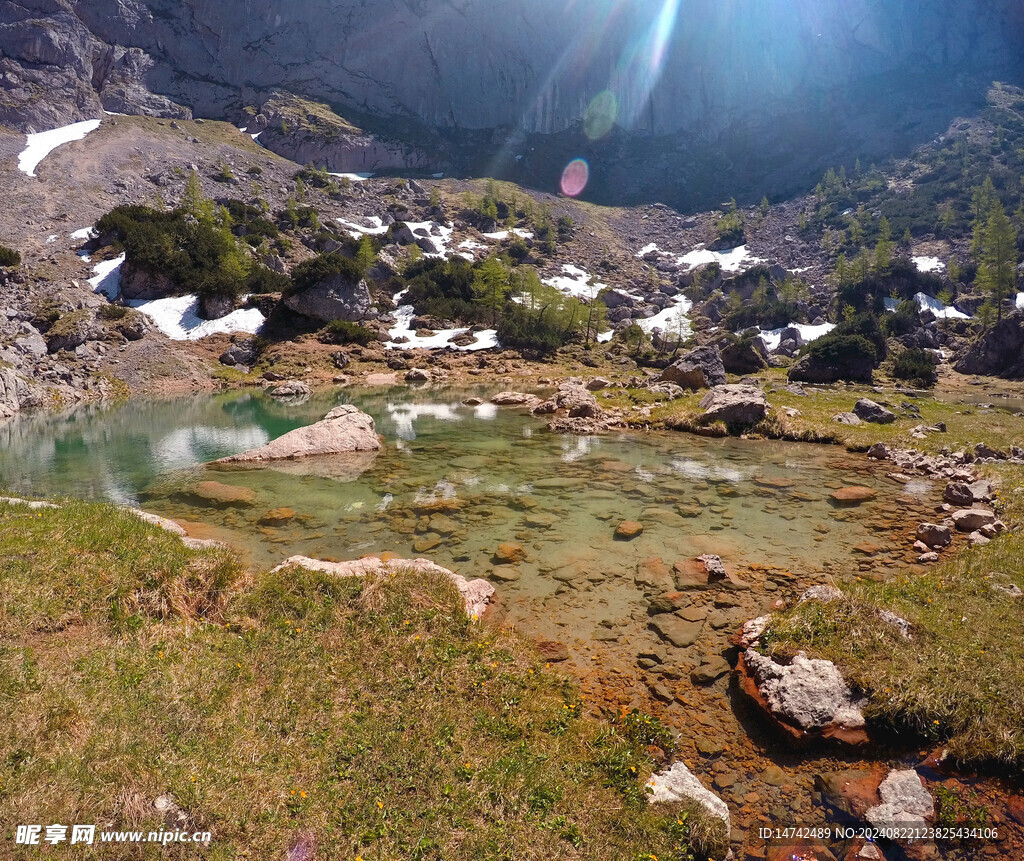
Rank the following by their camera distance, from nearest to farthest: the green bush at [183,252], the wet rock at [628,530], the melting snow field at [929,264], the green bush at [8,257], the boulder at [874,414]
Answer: the wet rock at [628,530] < the boulder at [874,414] < the green bush at [8,257] < the green bush at [183,252] < the melting snow field at [929,264]

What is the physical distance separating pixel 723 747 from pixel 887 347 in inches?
2971

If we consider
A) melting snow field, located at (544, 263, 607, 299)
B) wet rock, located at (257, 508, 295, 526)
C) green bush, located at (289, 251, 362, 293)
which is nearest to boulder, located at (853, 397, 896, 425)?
wet rock, located at (257, 508, 295, 526)

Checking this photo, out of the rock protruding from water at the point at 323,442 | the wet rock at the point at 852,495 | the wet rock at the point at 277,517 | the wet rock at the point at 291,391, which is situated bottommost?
the wet rock at the point at 291,391

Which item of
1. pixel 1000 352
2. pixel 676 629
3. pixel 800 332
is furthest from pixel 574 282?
pixel 676 629

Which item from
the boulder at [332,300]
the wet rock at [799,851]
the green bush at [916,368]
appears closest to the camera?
the wet rock at [799,851]

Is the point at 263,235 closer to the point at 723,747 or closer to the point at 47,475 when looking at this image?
the point at 47,475

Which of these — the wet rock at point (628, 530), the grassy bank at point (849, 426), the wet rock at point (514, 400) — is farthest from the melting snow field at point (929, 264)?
the wet rock at point (628, 530)

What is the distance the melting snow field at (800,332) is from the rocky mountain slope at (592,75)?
110m

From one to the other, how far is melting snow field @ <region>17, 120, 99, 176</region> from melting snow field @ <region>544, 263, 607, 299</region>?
92681 millimetres

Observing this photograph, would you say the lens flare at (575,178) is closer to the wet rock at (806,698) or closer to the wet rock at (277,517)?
the wet rock at (277,517)

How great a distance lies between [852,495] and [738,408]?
10902 millimetres

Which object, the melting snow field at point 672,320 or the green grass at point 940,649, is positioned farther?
the melting snow field at point 672,320

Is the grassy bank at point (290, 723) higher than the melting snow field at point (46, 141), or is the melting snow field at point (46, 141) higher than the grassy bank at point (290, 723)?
the melting snow field at point (46, 141)

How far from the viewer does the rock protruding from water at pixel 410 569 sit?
8.85m
